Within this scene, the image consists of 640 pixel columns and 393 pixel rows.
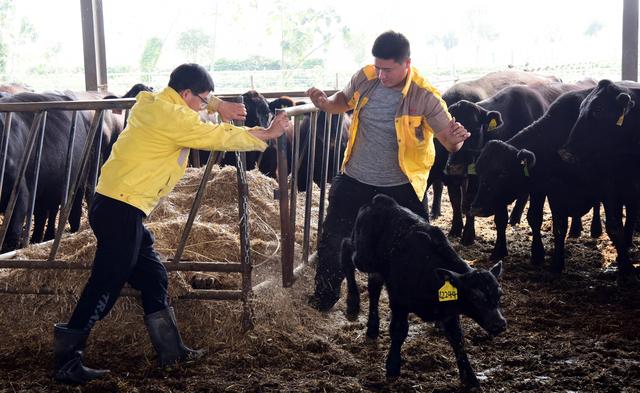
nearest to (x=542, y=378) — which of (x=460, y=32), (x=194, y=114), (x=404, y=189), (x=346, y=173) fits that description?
(x=404, y=189)

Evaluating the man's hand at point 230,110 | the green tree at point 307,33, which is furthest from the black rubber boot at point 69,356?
the green tree at point 307,33

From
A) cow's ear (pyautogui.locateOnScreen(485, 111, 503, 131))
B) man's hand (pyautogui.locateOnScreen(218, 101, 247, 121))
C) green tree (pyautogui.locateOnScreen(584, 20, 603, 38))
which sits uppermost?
green tree (pyautogui.locateOnScreen(584, 20, 603, 38))

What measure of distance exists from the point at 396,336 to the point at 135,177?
5.82 feet

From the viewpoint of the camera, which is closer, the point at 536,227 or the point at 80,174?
the point at 80,174

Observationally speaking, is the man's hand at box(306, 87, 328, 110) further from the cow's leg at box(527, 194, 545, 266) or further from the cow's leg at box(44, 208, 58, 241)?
the cow's leg at box(44, 208, 58, 241)

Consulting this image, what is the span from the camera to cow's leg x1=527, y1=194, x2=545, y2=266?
305 inches

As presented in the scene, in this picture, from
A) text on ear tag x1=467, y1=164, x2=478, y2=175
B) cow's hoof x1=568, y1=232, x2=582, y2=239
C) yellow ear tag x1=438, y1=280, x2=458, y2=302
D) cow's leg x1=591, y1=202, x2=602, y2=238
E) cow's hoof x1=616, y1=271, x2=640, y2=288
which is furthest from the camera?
cow's hoof x1=568, y1=232, x2=582, y2=239

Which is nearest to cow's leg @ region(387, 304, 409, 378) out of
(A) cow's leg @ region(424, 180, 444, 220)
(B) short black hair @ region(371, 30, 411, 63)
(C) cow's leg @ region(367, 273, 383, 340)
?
(C) cow's leg @ region(367, 273, 383, 340)

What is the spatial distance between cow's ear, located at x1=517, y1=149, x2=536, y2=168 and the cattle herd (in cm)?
1

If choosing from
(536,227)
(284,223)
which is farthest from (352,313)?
(536,227)

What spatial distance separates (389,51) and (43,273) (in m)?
2.92

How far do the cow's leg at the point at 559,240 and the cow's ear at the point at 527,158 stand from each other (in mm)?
606

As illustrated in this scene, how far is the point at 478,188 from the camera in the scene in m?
7.94

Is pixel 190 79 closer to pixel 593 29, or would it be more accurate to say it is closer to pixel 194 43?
pixel 194 43
